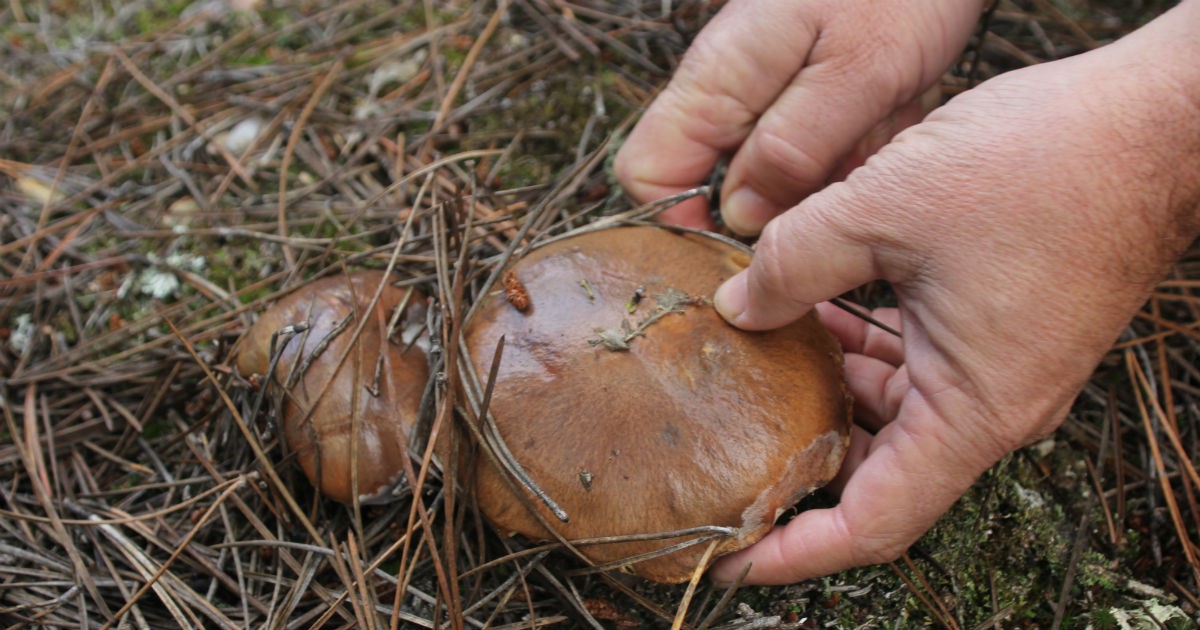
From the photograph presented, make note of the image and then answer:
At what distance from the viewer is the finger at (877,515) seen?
1651 millimetres

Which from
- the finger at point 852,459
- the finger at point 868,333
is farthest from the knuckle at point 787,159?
the finger at point 852,459

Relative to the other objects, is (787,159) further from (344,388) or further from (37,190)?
(37,190)

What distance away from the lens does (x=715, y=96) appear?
84.0 inches

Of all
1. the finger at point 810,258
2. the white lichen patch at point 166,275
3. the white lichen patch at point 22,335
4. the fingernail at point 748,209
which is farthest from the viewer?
the white lichen patch at point 166,275

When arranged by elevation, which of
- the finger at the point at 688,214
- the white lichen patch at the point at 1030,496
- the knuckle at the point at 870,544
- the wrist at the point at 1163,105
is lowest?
the white lichen patch at the point at 1030,496

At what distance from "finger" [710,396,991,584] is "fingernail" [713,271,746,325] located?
43cm

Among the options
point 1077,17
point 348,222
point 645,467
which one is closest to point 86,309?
point 348,222

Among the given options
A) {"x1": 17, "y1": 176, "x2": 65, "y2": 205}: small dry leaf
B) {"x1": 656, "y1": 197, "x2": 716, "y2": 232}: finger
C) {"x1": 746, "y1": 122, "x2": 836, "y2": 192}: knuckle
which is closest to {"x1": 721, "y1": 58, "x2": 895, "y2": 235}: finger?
{"x1": 746, "y1": 122, "x2": 836, "y2": 192}: knuckle

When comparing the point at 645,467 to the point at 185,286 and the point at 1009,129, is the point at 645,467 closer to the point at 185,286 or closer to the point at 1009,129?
the point at 1009,129

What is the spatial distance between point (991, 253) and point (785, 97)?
0.77 meters

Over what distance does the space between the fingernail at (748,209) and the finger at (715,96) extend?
98 mm

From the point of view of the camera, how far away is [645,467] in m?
1.64

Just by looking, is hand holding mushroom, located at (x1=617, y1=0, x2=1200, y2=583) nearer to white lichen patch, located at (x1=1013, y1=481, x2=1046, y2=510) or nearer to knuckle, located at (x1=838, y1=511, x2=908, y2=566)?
knuckle, located at (x1=838, y1=511, x2=908, y2=566)

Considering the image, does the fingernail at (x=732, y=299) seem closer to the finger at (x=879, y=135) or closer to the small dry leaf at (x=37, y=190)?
the finger at (x=879, y=135)
